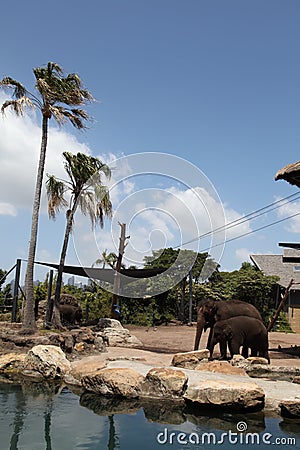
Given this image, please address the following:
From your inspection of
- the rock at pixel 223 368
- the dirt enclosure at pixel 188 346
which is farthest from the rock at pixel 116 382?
the dirt enclosure at pixel 188 346

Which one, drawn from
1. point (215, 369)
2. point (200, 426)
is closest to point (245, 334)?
point (215, 369)

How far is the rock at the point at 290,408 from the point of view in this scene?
561 cm

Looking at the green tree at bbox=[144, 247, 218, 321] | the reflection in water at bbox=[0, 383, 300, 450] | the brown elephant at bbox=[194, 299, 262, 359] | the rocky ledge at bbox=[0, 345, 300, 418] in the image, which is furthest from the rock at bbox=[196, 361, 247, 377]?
the green tree at bbox=[144, 247, 218, 321]

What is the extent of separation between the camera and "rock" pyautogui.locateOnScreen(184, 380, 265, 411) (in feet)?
19.2

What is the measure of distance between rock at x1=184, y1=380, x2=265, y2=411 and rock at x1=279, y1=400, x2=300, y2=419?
305 mm

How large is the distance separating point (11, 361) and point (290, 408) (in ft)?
18.3

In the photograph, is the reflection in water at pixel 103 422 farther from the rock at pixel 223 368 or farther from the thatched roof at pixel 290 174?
the thatched roof at pixel 290 174

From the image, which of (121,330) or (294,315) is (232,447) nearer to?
(121,330)

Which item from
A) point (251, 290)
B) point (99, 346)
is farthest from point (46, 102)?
point (251, 290)

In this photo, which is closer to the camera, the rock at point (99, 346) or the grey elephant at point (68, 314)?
the rock at point (99, 346)

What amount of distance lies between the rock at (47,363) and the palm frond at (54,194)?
8.55m

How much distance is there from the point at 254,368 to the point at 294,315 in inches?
747

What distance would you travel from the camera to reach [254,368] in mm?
8234

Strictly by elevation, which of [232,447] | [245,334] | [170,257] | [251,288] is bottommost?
[232,447]
